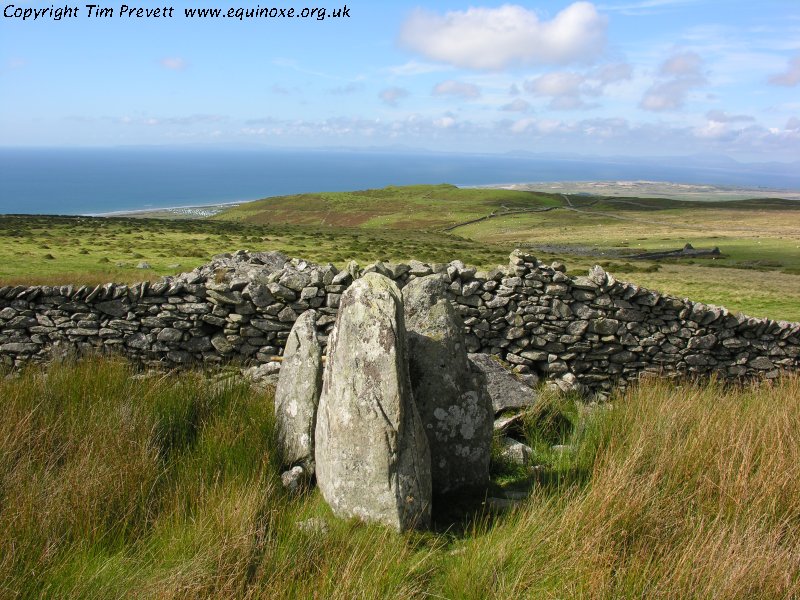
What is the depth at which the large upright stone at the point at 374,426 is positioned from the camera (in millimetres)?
4590

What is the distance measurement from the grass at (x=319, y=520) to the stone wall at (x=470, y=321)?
14.4 ft

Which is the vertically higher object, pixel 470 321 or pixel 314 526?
pixel 470 321

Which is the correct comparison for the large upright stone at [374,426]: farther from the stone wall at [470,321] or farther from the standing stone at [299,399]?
the stone wall at [470,321]

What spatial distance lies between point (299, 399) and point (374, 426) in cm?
141

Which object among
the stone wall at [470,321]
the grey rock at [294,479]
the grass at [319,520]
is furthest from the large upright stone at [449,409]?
the stone wall at [470,321]

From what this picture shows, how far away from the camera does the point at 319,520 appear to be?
4.56 metres

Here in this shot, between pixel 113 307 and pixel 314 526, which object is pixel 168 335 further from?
pixel 314 526

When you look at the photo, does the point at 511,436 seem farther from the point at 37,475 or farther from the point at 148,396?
the point at 37,475

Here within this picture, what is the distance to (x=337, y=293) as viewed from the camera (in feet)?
34.1

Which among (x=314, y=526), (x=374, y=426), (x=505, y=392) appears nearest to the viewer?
(x=314, y=526)

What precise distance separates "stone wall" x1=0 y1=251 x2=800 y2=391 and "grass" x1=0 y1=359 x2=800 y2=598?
4.38m

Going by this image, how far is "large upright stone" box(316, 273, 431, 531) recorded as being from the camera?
4.59 metres

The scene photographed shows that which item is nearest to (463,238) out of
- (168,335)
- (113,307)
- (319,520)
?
(168,335)

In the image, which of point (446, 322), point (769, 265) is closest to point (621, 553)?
point (446, 322)
